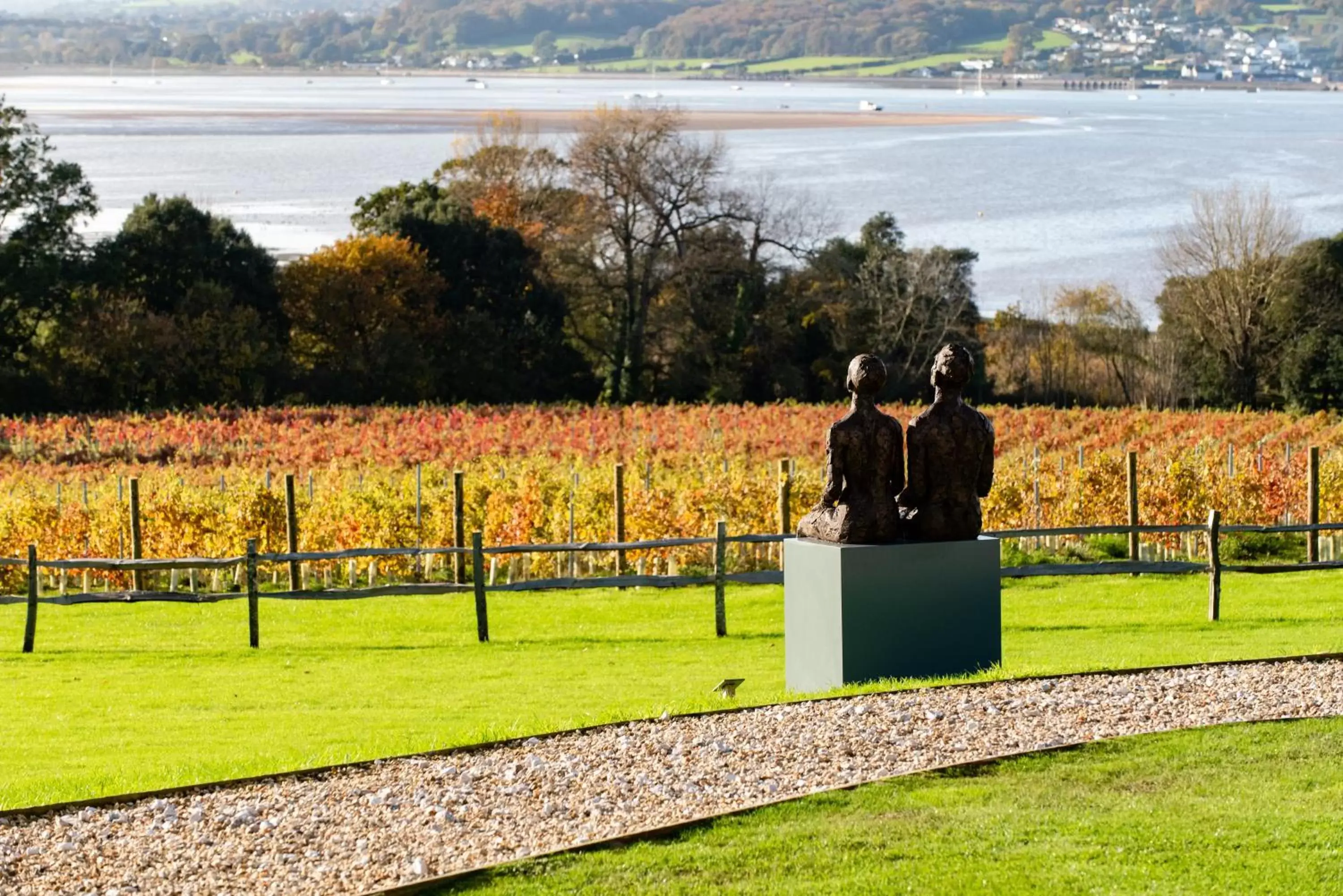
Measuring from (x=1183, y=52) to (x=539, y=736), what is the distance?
154 metres

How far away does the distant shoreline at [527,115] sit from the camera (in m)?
124

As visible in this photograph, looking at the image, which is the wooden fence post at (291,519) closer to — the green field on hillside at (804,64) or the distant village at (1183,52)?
the green field on hillside at (804,64)

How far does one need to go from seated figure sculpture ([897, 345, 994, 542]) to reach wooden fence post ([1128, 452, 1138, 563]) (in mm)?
8917

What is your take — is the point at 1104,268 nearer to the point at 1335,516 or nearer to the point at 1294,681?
the point at 1335,516

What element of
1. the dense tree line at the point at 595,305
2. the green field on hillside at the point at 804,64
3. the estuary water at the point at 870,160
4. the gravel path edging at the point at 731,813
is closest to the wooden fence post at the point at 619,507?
the gravel path edging at the point at 731,813

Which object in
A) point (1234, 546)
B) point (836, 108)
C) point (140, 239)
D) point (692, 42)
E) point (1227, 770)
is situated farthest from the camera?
point (836, 108)

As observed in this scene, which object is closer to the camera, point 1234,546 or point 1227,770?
point 1227,770

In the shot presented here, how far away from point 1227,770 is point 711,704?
3516 millimetres

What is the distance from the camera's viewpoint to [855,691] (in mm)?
12000

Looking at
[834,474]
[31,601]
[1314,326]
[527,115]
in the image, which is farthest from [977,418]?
[527,115]

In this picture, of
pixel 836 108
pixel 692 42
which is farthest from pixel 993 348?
pixel 836 108

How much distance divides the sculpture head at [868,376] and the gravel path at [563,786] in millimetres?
2258

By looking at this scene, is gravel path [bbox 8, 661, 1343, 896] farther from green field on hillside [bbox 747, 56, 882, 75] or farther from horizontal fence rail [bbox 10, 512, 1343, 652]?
green field on hillside [bbox 747, 56, 882, 75]

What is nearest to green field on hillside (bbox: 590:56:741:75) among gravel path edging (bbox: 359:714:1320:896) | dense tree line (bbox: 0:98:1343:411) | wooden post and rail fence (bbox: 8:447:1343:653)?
dense tree line (bbox: 0:98:1343:411)
